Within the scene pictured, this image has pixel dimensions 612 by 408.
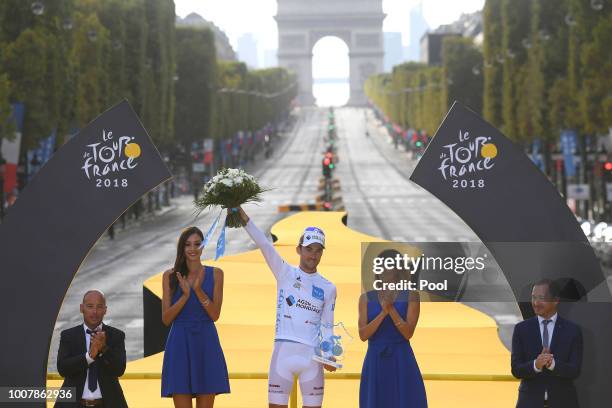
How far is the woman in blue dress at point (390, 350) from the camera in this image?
10.3 metres

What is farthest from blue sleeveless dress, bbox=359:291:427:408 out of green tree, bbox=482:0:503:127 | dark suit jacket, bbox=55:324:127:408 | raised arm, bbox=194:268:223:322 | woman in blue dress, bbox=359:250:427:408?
green tree, bbox=482:0:503:127

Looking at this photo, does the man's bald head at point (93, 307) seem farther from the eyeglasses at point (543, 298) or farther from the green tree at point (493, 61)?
the green tree at point (493, 61)

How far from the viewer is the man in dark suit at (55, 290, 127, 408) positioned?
1040 cm

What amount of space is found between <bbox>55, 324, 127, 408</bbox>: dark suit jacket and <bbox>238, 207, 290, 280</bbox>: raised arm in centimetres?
131

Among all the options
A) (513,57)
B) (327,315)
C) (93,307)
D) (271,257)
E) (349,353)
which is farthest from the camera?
(513,57)

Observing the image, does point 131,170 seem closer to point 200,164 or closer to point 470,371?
point 470,371

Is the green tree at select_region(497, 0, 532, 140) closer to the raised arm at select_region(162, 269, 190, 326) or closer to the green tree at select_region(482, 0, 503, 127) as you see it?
the green tree at select_region(482, 0, 503, 127)

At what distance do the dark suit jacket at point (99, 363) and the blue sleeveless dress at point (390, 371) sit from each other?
1.80 meters

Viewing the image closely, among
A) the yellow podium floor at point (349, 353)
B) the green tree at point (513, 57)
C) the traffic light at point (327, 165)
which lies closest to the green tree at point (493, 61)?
the green tree at point (513, 57)

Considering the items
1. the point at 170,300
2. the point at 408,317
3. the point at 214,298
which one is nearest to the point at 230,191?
the point at 214,298

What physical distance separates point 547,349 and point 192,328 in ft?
8.77

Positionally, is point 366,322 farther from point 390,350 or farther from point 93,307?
point 93,307

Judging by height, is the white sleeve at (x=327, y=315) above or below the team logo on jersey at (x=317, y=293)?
below

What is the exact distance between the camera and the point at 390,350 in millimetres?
10383
